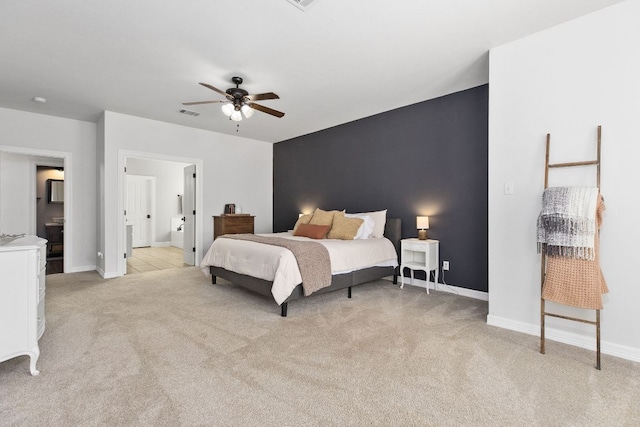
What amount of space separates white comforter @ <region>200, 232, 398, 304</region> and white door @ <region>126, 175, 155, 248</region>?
5.22 meters

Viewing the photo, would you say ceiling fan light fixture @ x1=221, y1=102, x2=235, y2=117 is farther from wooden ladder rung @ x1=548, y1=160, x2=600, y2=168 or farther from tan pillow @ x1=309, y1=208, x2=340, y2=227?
wooden ladder rung @ x1=548, y1=160, x2=600, y2=168

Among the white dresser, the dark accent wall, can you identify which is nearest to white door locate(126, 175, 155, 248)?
the dark accent wall

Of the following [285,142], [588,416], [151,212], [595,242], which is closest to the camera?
[588,416]

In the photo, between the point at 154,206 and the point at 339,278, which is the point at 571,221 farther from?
the point at 154,206

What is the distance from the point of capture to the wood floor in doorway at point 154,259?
5586mm

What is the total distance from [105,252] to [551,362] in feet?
18.3

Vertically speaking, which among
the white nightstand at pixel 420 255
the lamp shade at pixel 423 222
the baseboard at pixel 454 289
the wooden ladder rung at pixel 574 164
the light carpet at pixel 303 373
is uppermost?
the wooden ladder rung at pixel 574 164

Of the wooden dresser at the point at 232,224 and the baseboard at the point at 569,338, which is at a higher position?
the wooden dresser at the point at 232,224

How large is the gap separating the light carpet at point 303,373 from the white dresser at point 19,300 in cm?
20

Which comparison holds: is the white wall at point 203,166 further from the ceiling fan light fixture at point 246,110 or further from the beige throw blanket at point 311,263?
the beige throw blanket at point 311,263

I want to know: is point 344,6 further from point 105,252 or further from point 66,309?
point 105,252

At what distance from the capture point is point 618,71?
7.54 feet

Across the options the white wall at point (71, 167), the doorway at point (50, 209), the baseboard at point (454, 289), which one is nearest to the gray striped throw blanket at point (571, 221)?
the baseboard at point (454, 289)

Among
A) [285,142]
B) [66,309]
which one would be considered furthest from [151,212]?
[66,309]
